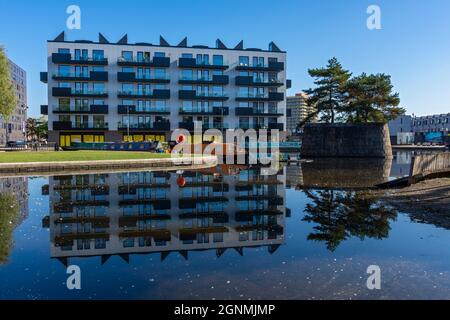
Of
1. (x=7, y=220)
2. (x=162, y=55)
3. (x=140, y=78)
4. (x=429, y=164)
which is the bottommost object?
(x=7, y=220)

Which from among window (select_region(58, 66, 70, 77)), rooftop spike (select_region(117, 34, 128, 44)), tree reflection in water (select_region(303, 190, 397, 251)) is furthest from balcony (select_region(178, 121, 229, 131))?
tree reflection in water (select_region(303, 190, 397, 251))

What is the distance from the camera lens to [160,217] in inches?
449

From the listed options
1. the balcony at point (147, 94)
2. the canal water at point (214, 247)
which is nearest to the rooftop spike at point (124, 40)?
the balcony at point (147, 94)

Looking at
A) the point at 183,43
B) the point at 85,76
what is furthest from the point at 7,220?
the point at 183,43

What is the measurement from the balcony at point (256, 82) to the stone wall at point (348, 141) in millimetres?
21545

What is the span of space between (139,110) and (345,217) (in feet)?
194

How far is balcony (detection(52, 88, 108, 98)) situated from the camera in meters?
62.8

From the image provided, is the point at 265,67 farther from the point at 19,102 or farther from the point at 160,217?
the point at 19,102

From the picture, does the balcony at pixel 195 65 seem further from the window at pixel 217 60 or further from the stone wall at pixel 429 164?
the stone wall at pixel 429 164

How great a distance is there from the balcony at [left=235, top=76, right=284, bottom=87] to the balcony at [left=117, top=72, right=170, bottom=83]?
521 inches

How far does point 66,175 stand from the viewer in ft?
75.5

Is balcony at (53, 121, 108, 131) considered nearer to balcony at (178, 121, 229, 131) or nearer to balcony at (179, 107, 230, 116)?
balcony at (178, 121, 229, 131)

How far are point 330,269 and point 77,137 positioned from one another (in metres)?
64.9

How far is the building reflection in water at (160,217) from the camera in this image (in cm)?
842
